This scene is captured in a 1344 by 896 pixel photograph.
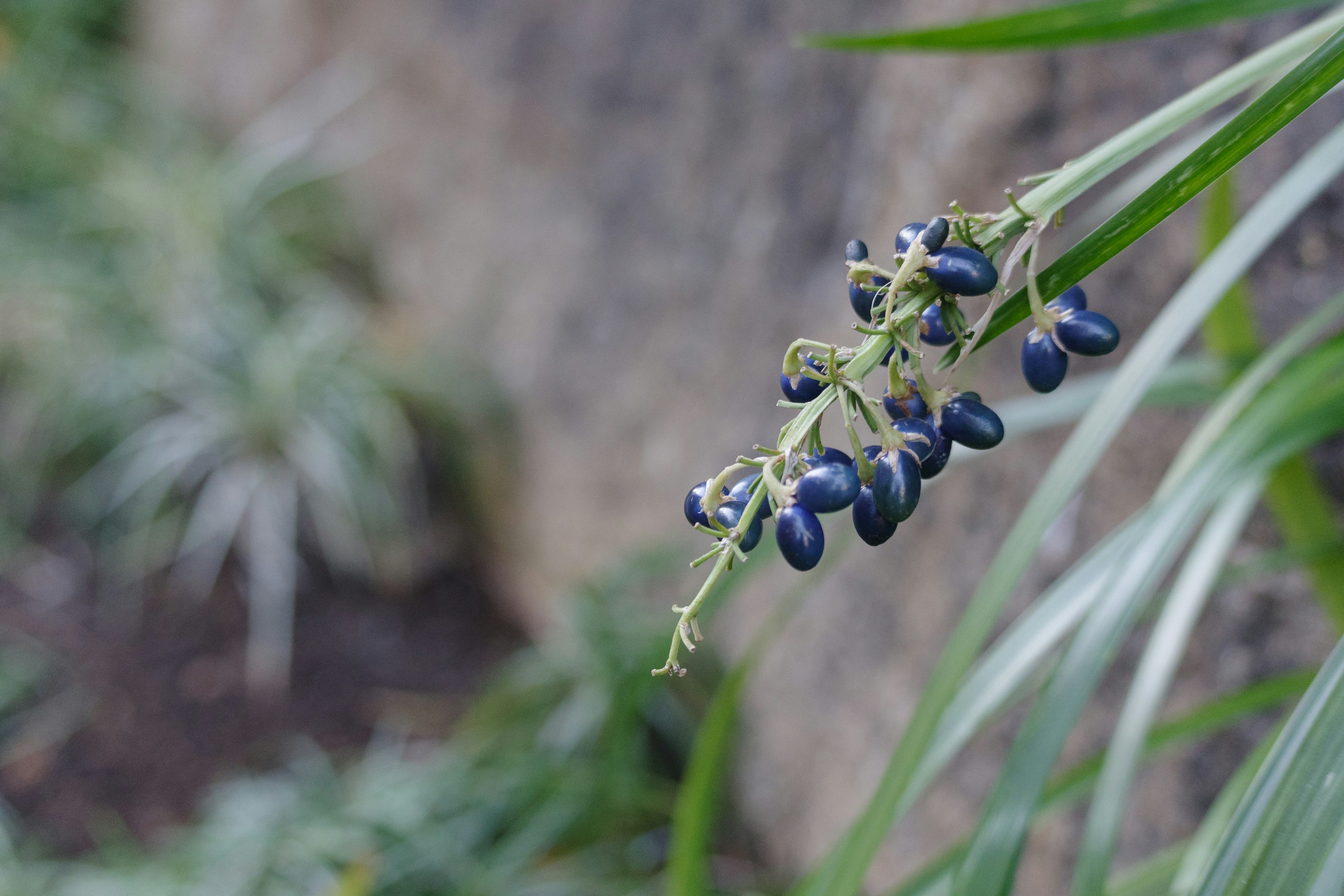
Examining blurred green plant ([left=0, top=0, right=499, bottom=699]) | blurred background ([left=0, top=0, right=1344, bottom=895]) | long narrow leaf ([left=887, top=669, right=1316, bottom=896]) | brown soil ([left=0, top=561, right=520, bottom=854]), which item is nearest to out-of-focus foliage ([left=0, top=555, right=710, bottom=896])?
blurred background ([left=0, top=0, right=1344, bottom=895])

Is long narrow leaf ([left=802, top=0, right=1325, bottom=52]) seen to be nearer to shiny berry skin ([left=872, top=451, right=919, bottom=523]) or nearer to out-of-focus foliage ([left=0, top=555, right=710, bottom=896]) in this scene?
shiny berry skin ([left=872, top=451, right=919, bottom=523])

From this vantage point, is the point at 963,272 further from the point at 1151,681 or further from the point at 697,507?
the point at 1151,681

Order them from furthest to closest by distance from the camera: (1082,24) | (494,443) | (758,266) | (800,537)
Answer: (494,443)
(758,266)
(1082,24)
(800,537)

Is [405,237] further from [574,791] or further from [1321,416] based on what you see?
[1321,416]

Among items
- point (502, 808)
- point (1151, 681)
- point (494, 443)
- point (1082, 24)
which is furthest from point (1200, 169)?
point (494, 443)

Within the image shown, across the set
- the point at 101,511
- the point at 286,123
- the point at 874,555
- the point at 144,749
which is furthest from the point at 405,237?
the point at 874,555

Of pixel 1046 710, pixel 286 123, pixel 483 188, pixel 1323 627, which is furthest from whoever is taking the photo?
pixel 286 123
